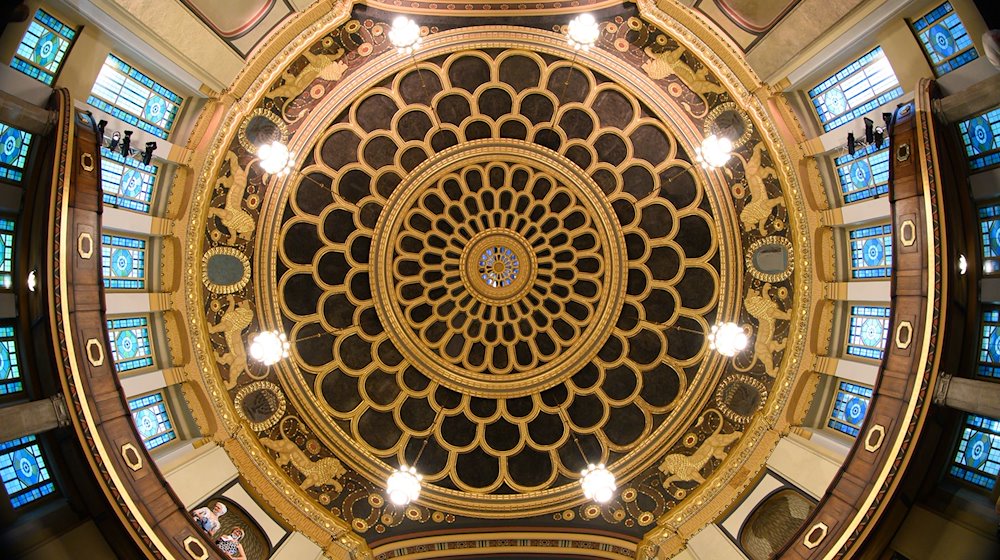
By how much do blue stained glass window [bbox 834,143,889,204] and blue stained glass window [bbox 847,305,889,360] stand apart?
3.02 metres

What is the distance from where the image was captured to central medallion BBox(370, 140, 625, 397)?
21.2 m

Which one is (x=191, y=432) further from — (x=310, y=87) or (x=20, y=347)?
(x=310, y=87)

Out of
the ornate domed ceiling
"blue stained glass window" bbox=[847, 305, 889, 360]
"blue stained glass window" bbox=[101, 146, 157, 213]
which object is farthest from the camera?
the ornate domed ceiling

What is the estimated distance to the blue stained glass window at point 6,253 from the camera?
11875mm

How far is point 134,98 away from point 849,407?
20403 millimetres

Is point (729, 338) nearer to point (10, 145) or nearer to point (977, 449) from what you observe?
point (977, 449)

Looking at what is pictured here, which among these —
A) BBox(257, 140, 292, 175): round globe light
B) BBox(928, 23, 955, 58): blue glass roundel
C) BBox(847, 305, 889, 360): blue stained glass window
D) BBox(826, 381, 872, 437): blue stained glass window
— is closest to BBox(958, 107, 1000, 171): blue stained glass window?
BBox(928, 23, 955, 58): blue glass roundel

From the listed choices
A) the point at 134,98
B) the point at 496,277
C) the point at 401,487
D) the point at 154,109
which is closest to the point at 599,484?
the point at 401,487

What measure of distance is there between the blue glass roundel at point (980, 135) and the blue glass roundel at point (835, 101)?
3.46 metres

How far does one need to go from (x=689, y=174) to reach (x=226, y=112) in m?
14.2

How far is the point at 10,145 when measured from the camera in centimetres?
1208

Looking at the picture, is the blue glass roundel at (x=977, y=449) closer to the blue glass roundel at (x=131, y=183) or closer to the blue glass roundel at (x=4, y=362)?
the blue glass roundel at (x=4, y=362)

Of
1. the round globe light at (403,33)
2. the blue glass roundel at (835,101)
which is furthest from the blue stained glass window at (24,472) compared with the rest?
the blue glass roundel at (835,101)

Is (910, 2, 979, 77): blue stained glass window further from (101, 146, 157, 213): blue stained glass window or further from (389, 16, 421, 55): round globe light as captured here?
(101, 146, 157, 213): blue stained glass window
